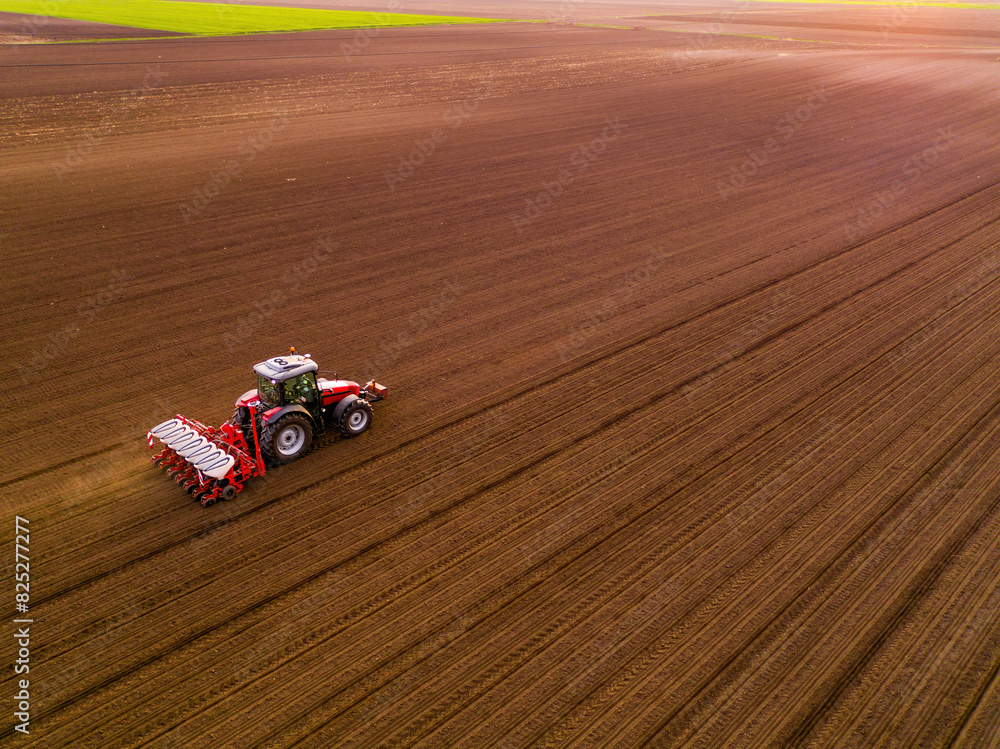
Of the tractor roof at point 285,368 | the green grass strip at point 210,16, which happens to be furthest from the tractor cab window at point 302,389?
the green grass strip at point 210,16

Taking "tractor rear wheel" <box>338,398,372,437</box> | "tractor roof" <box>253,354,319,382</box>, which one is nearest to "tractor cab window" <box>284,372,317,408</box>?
"tractor roof" <box>253,354,319,382</box>

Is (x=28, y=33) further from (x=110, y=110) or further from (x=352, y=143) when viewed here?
(x=352, y=143)

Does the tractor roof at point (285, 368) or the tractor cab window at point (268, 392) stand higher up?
the tractor roof at point (285, 368)

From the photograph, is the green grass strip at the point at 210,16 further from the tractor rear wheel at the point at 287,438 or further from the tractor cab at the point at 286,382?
the tractor rear wheel at the point at 287,438

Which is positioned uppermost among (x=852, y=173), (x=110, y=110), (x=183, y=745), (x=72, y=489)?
(x=110, y=110)

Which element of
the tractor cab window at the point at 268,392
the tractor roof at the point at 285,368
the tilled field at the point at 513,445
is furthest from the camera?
the tractor cab window at the point at 268,392

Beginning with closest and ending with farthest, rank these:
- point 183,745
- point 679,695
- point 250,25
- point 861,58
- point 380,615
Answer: point 183,745
point 679,695
point 380,615
point 861,58
point 250,25

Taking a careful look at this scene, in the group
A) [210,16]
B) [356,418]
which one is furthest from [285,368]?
[210,16]

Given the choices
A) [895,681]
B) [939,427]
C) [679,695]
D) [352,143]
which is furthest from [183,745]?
[352,143]
